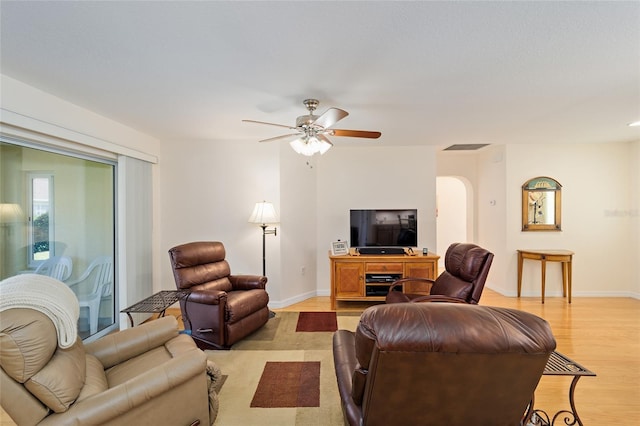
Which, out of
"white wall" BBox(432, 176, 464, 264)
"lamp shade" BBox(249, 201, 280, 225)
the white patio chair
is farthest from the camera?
"white wall" BBox(432, 176, 464, 264)

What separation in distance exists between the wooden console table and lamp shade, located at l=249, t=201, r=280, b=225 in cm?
395

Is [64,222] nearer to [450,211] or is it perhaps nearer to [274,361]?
[274,361]

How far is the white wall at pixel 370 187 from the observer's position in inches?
190

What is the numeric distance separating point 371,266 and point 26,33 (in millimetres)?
3905

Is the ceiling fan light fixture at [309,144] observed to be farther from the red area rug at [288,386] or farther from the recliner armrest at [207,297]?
the red area rug at [288,386]

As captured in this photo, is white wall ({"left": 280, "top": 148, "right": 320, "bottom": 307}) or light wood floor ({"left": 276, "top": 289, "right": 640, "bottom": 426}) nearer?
light wood floor ({"left": 276, "top": 289, "right": 640, "bottom": 426})

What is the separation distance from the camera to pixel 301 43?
5.84 feet

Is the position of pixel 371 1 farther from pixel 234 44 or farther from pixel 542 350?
pixel 542 350

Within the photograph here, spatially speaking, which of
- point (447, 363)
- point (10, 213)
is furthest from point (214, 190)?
point (447, 363)

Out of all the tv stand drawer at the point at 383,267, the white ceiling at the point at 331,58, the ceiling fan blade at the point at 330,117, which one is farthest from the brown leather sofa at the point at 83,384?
the tv stand drawer at the point at 383,267

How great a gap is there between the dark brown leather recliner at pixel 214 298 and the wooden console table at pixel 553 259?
13.3 ft

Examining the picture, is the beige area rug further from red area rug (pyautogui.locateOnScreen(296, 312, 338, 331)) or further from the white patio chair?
the white patio chair

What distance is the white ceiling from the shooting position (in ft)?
4.97

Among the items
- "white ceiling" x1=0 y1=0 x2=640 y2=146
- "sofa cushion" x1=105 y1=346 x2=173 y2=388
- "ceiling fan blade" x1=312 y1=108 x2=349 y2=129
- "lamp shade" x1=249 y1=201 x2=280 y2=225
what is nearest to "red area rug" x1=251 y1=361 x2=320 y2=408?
"sofa cushion" x1=105 y1=346 x2=173 y2=388
